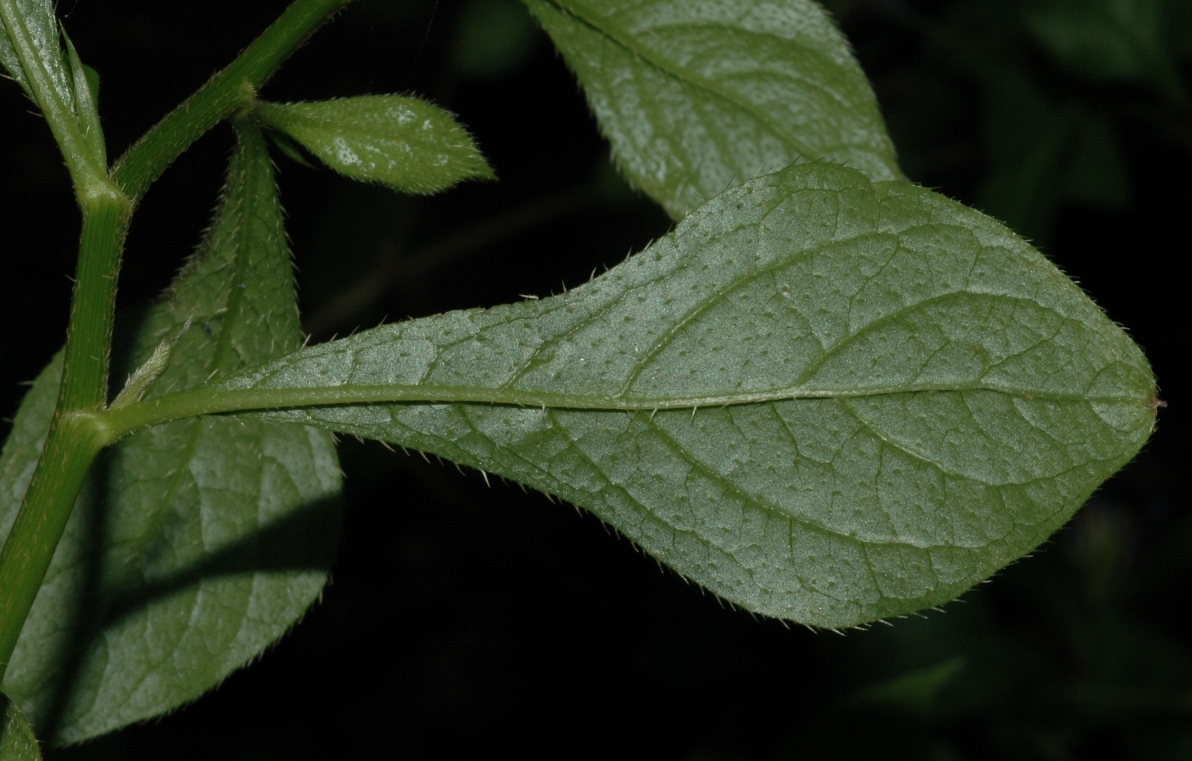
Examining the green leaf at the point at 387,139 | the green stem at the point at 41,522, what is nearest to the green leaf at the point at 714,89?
the green leaf at the point at 387,139

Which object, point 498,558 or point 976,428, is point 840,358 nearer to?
point 976,428

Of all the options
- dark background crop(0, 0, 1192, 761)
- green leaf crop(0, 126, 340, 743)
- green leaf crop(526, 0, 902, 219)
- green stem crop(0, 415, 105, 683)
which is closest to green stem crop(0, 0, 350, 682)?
green stem crop(0, 415, 105, 683)

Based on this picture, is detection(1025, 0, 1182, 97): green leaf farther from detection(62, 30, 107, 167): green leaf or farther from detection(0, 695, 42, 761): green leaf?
detection(0, 695, 42, 761): green leaf

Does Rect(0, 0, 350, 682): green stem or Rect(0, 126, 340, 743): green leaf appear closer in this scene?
Rect(0, 0, 350, 682): green stem

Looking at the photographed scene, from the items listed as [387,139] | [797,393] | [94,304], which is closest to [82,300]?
[94,304]

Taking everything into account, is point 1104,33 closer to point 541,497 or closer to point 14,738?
point 541,497

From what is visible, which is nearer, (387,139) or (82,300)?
(82,300)

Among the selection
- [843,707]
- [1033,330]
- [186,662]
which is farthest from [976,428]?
[843,707]
